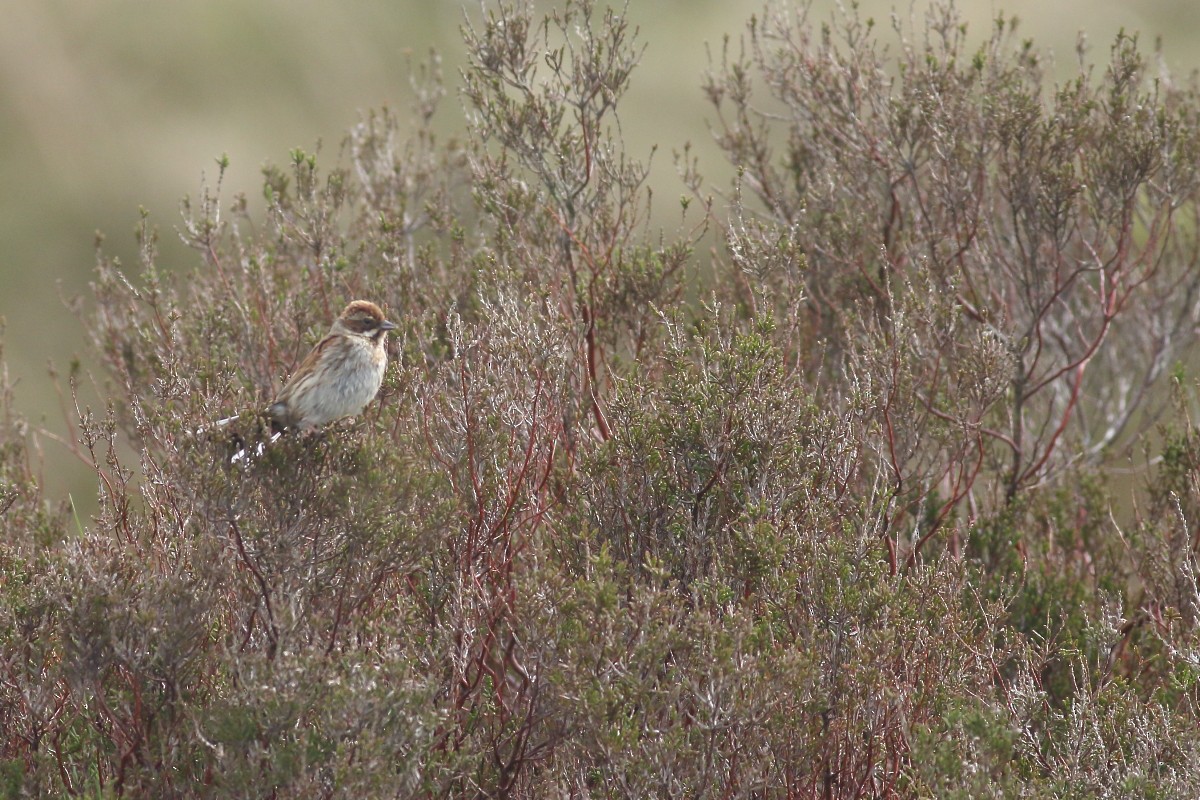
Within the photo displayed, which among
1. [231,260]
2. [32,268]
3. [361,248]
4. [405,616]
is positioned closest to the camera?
[405,616]

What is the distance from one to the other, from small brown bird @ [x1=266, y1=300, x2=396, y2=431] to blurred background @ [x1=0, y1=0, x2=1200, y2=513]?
118 feet

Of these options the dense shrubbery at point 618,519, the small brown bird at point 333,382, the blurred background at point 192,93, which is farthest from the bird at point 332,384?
the blurred background at point 192,93

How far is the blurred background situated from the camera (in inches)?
1748

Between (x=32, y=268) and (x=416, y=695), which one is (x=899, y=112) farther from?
(x=32, y=268)

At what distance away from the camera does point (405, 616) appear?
18.1ft

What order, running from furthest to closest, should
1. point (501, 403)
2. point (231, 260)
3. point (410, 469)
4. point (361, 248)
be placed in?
1. point (231, 260)
2. point (361, 248)
3. point (501, 403)
4. point (410, 469)

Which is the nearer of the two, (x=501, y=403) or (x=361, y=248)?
(x=501, y=403)

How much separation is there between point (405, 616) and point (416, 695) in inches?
34.1

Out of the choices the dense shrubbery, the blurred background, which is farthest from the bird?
the blurred background

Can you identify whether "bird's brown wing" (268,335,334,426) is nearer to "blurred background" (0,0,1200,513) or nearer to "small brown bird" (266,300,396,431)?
"small brown bird" (266,300,396,431)

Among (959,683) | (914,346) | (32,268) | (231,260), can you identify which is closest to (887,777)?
(959,683)

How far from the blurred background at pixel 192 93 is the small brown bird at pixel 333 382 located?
36.1 meters

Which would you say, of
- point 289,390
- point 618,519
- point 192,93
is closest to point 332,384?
point 289,390

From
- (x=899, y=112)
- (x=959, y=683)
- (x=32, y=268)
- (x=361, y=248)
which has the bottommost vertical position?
(x=959, y=683)
